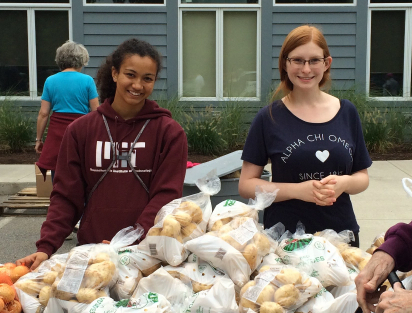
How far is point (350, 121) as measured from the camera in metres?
2.75

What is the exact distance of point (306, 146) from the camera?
8.71ft

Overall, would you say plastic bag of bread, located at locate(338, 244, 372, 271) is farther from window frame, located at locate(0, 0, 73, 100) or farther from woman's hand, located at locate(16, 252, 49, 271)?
window frame, located at locate(0, 0, 73, 100)

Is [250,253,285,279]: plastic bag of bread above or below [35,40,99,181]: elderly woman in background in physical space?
below

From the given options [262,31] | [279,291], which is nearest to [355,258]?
[279,291]

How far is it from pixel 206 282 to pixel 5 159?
9.16 metres

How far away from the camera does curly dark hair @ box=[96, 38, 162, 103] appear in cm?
273

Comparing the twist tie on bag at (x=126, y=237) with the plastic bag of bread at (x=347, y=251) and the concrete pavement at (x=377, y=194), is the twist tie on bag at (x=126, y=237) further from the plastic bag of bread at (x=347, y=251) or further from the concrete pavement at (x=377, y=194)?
the concrete pavement at (x=377, y=194)

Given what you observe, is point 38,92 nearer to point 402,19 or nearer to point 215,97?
point 215,97

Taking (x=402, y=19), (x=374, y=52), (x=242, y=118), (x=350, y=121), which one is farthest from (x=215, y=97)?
(x=350, y=121)

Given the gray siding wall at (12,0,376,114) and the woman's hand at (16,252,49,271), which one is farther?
the gray siding wall at (12,0,376,114)

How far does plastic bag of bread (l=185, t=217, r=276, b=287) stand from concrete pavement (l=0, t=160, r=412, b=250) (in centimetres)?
A: 362

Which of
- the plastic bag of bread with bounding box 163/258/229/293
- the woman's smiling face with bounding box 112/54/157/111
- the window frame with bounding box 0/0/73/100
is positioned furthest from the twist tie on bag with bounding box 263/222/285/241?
the window frame with bounding box 0/0/73/100

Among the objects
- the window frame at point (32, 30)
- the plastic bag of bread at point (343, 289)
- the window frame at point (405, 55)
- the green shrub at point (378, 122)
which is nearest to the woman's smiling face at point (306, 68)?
the plastic bag of bread at point (343, 289)

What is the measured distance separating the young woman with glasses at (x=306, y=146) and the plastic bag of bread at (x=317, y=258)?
0.37 metres
